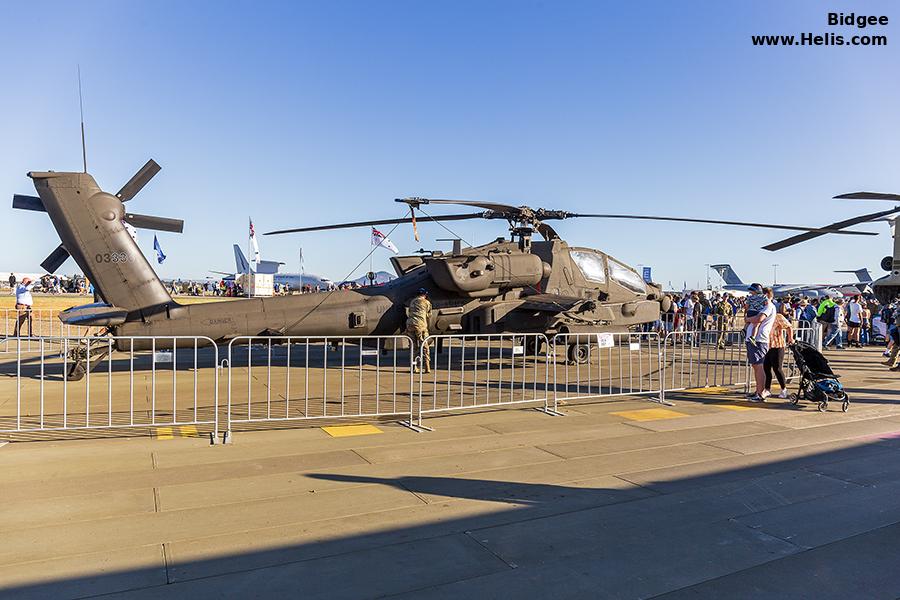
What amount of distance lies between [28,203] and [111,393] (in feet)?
14.2

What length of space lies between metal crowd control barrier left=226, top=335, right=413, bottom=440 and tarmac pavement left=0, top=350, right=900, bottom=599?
0.85m

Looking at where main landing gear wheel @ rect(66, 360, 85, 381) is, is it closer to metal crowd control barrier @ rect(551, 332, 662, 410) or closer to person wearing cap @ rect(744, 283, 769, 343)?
metal crowd control barrier @ rect(551, 332, 662, 410)

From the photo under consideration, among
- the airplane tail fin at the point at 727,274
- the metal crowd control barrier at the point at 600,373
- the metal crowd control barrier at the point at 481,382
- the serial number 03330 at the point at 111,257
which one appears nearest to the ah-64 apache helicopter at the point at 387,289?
the serial number 03330 at the point at 111,257

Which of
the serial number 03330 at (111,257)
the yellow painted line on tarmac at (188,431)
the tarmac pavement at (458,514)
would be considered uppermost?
the serial number 03330 at (111,257)

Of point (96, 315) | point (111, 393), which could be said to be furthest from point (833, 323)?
point (96, 315)

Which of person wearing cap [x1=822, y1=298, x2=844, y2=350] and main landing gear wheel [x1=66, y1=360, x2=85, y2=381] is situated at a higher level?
person wearing cap [x1=822, y1=298, x2=844, y2=350]

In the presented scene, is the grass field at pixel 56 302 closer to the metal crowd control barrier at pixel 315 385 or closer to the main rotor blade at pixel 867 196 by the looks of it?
the metal crowd control barrier at pixel 315 385

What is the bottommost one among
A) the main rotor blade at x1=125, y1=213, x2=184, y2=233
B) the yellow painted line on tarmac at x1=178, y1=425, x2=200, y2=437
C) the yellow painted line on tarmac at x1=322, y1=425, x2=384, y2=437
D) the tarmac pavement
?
the tarmac pavement

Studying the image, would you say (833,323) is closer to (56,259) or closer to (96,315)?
(96,315)

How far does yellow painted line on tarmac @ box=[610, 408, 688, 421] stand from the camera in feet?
27.9

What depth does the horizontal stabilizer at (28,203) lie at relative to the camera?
1053 centimetres

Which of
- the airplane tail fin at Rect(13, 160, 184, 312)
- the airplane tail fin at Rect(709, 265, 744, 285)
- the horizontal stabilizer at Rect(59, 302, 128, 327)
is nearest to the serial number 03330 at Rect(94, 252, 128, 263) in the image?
the airplane tail fin at Rect(13, 160, 184, 312)

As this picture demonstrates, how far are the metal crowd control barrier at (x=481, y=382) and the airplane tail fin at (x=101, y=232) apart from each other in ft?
18.4

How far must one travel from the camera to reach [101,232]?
1075cm
